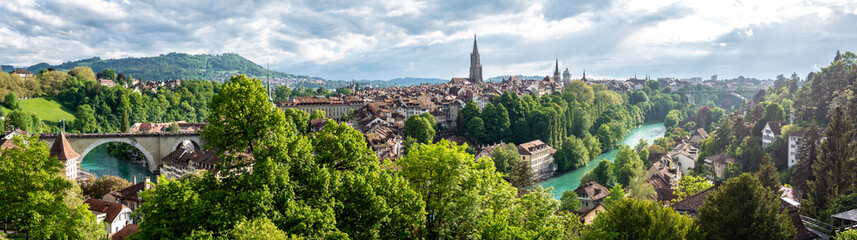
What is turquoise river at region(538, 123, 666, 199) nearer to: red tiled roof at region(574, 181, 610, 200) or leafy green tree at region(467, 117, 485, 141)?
red tiled roof at region(574, 181, 610, 200)

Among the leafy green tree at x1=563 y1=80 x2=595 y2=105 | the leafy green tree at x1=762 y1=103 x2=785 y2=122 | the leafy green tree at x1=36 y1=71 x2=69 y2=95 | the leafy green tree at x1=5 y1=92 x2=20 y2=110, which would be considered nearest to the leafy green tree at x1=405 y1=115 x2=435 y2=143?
the leafy green tree at x1=762 y1=103 x2=785 y2=122

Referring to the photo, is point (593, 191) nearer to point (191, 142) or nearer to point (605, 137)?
point (605, 137)

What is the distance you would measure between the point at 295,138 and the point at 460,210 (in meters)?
3.79

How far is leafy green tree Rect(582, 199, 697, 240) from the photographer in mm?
14469

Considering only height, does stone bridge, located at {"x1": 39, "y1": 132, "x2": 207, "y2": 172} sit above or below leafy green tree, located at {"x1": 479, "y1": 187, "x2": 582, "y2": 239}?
below

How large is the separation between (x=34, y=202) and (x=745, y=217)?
18894 millimetres

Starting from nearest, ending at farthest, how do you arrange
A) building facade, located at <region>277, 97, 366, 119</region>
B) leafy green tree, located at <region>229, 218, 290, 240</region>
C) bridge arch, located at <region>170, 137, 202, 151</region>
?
leafy green tree, located at <region>229, 218, 290, 240</region> → bridge arch, located at <region>170, 137, 202, 151</region> → building facade, located at <region>277, 97, 366, 119</region>

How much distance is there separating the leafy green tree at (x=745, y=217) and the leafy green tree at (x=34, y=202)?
1642cm

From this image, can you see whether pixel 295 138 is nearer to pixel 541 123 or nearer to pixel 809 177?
pixel 809 177

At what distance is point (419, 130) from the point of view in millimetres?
51812

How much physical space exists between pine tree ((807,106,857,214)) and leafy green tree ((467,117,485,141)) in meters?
32.8

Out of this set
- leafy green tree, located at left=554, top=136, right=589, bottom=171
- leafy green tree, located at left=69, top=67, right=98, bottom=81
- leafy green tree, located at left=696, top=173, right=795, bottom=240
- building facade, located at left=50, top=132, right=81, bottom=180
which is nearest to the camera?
leafy green tree, located at left=696, top=173, right=795, bottom=240

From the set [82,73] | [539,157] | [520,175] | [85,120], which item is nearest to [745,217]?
[520,175]

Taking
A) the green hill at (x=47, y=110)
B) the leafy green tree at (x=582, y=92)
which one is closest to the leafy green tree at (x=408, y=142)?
the leafy green tree at (x=582, y=92)
